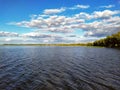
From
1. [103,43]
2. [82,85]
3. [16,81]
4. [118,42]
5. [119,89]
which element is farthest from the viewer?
[103,43]

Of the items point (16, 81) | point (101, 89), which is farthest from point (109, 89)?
point (16, 81)

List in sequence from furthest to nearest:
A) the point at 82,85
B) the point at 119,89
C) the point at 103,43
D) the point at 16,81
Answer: the point at 103,43 < the point at 16,81 < the point at 82,85 < the point at 119,89

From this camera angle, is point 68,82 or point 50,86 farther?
point 68,82

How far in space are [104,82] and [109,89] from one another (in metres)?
2.64

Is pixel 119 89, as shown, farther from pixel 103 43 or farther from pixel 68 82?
pixel 103 43

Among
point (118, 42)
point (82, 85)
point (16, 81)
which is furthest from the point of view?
point (118, 42)

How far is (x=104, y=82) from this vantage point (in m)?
19.0

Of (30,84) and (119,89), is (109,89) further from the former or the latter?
(30,84)

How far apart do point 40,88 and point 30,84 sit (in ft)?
6.43

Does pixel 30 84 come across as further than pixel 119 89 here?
Yes

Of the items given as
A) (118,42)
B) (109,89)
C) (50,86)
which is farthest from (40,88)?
(118,42)

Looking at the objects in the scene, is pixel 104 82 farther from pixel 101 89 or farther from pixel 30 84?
pixel 30 84

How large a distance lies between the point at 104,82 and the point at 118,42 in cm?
12410

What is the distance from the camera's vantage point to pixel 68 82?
1877cm
